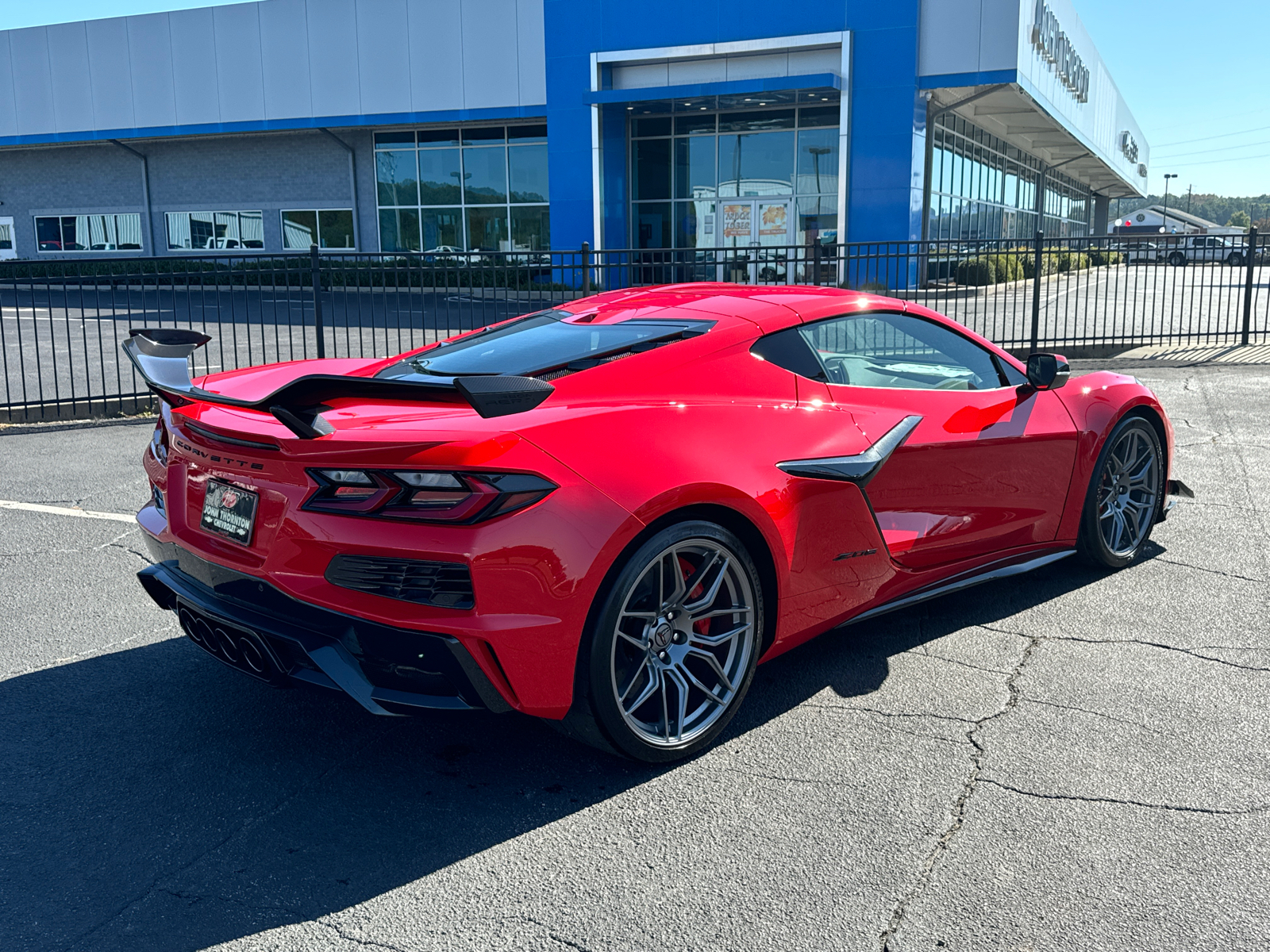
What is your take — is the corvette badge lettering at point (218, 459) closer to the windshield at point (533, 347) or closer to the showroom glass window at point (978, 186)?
the windshield at point (533, 347)

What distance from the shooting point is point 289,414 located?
9.43 feet

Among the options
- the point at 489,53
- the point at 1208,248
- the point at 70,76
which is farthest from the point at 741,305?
the point at 70,76

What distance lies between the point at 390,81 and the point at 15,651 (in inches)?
1148

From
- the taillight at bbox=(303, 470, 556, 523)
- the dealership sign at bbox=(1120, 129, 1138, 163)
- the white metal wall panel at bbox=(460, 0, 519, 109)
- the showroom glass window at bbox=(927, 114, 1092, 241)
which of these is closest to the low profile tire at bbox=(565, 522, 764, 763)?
the taillight at bbox=(303, 470, 556, 523)

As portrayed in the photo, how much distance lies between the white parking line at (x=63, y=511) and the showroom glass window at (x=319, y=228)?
28.7 metres

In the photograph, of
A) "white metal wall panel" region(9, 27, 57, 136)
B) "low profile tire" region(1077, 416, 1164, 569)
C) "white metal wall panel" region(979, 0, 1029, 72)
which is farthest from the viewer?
"white metal wall panel" region(9, 27, 57, 136)

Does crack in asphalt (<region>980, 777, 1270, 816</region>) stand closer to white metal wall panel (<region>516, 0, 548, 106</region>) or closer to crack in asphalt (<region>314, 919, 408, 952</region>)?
crack in asphalt (<region>314, 919, 408, 952</region>)

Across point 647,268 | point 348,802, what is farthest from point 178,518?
point 647,268

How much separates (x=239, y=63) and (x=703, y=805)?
34423mm

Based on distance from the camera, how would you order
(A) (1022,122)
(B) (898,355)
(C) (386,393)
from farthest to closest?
(A) (1022,122)
(B) (898,355)
(C) (386,393)

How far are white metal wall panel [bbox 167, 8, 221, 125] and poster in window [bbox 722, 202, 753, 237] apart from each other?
644 inches

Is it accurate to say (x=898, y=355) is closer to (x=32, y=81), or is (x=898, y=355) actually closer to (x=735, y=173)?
(x=735, y=173)

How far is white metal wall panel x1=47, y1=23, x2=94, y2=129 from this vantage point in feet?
113

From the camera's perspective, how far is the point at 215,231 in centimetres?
3644
